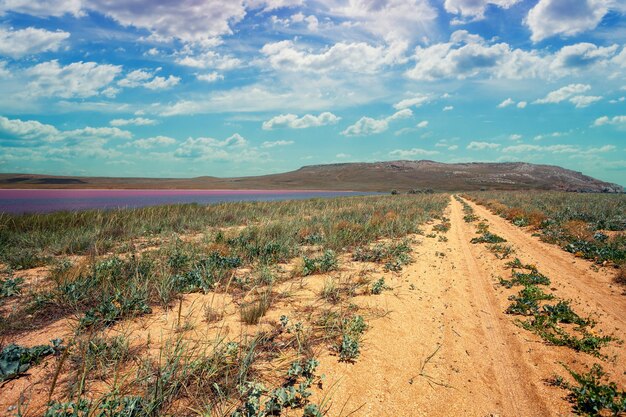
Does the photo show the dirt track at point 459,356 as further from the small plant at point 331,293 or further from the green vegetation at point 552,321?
the small plant at point 331,293

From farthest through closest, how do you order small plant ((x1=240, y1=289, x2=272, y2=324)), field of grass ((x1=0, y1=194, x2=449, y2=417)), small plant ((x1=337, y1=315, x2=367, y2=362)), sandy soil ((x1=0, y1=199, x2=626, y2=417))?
small plant ((x1=240, y1=289, x2=272, y2=324)), small plant ((x1=337, y1=315, x2=367, y2=362)), sandy soil ((x1=0, y1=199, x2=626, y2=417)), field of grass ((x1=0, y1=194, x2=449, y2=417))

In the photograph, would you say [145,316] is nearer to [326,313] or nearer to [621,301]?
[326,313]

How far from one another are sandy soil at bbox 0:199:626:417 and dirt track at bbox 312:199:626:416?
1cm

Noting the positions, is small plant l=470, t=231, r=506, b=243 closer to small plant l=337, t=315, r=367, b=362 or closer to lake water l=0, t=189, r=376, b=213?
small plant l=337, t=315, r=367, b=362

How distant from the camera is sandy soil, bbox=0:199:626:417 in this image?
138 inches

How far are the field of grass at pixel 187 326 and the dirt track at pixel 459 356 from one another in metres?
0.37

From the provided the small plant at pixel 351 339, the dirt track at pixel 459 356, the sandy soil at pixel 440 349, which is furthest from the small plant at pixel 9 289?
the small plant at pixel 351 339

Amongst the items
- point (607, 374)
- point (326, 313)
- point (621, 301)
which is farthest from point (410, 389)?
point (621, 301)

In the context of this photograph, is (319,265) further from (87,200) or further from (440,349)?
(87,200)

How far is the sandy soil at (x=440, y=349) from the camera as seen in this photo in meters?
3.50

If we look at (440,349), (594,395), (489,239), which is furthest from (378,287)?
(489,239)

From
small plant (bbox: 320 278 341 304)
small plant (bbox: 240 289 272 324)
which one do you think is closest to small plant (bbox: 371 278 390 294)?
small plant (bbox: 320 278 341 304)

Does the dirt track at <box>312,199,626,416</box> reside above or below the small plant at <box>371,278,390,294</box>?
below

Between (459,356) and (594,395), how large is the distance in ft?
4.75
